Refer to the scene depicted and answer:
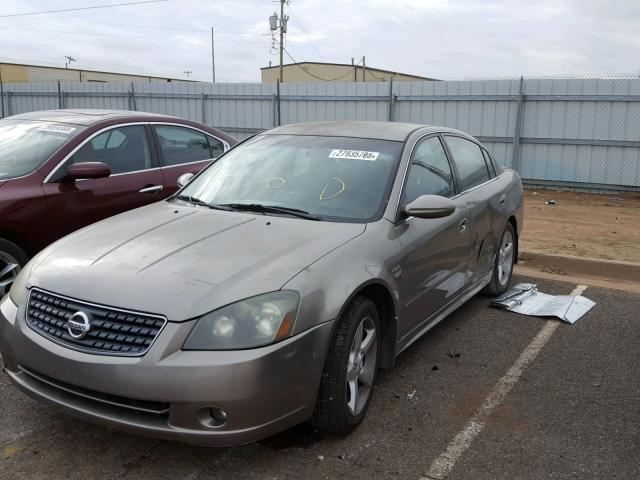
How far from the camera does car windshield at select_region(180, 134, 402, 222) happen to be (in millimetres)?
3762

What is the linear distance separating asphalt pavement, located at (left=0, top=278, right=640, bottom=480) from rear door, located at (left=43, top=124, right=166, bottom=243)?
174 centimetres

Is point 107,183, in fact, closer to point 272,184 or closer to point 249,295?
point 272,184

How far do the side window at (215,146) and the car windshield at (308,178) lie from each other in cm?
207

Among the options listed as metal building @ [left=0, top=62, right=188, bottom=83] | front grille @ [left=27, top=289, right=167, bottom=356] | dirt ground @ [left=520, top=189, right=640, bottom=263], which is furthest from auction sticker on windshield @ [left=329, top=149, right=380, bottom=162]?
metal building @ [left=0, top=62, right=188, bottom=83]

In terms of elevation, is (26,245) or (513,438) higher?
(26,245)

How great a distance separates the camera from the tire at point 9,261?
4738 millimetres

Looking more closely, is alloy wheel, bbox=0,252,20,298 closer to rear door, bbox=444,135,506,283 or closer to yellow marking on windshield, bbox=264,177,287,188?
yellow marking on windshield, bbox=264,177,287,188

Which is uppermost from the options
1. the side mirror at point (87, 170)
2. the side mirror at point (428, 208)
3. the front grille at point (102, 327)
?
the side mirror at point (87, 170)

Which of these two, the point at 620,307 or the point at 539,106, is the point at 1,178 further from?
the point at 539,106

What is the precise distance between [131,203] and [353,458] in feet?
11.2

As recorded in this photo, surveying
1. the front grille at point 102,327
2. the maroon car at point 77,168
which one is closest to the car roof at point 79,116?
the maroon car at point 77,168

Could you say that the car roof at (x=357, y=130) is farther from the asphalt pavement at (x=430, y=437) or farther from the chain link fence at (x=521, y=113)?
the chain link fence at (x=521, y=113)

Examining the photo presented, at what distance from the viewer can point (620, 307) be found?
5613 mm

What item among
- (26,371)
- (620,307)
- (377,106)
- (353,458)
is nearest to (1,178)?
(26,371)
